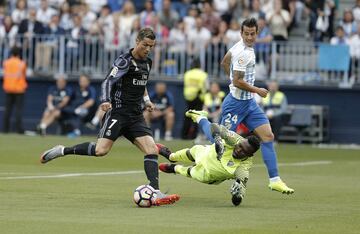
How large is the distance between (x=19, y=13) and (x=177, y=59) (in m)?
5.64

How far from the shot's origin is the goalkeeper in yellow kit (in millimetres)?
13992

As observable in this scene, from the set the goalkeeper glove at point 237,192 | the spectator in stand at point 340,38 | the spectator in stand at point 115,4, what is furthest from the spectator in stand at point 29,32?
the goalkeeper glove at point 237,192

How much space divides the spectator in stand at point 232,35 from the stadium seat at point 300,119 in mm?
2642

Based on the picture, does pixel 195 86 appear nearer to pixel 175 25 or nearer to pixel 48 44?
pixel 175 25

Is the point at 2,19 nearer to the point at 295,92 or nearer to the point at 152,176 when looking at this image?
the point at 295,92

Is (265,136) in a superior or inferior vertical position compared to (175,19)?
inferior

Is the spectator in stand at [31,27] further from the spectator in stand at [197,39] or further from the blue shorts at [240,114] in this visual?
the blue shorts at [240,114]

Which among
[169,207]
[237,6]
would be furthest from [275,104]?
[169,207]

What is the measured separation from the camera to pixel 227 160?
1425 cm

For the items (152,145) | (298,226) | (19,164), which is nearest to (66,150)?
(152,145)

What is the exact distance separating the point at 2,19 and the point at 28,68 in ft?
6.01

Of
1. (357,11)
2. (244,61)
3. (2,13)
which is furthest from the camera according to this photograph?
(2,13)

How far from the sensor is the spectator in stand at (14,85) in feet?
109

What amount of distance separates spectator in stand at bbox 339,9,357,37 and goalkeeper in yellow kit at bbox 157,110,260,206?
17.8 meters
